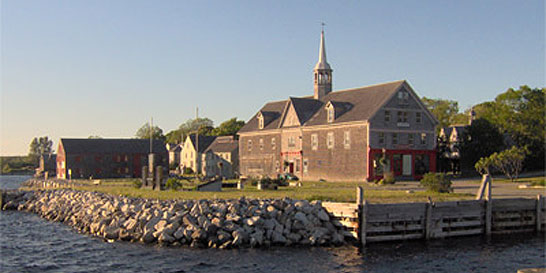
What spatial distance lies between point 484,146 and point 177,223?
5019 cm

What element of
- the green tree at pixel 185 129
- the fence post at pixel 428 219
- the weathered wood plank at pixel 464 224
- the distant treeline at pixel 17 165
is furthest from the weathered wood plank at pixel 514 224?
the distant treeline at pixel 17 165

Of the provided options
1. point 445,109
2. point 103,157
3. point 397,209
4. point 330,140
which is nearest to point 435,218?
point 397,209

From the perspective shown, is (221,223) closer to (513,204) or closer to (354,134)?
(513,204)

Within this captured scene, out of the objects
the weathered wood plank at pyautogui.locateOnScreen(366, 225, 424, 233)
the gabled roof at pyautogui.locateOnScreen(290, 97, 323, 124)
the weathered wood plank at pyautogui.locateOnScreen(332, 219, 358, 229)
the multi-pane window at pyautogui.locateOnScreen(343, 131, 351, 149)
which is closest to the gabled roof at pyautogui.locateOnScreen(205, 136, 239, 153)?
the gabled roof at pyautogui.locateOnScreen(290, 97, 323, 124)

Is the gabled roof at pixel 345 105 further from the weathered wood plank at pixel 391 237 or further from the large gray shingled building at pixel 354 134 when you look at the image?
the weathered wood plank at pixel 391 237

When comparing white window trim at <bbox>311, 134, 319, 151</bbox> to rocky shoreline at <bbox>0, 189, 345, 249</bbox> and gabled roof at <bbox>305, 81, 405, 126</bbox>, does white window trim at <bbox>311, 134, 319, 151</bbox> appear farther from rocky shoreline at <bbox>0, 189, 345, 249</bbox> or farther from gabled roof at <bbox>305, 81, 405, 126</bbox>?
rocky shoreline at <bbox>0, 189, 345, 249</bbox>

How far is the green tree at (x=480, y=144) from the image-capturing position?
67562mm

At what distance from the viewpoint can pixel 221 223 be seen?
88.4 ft

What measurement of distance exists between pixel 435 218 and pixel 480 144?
143ft

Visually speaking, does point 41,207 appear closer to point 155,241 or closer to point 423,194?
point 155,241

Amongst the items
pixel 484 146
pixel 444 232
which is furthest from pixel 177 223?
pixel 484 146

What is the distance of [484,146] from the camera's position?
67.6 metres

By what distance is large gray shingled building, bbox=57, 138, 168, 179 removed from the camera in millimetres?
91562

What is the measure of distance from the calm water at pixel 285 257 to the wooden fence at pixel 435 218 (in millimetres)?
700
